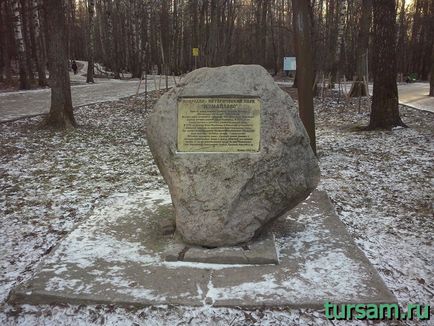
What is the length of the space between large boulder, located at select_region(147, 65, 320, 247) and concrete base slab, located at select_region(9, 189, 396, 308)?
0.39 m

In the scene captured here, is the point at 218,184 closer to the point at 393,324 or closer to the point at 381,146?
the point at 393,324

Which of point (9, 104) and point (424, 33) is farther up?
point (424, 33)

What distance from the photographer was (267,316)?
3256 millimetres

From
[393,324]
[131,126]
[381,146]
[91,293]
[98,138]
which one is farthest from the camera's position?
[131,126]

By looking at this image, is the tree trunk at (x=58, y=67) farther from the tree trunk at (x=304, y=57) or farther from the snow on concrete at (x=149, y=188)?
the tree trunk at (x=304, y=57)

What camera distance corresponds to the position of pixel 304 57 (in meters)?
7.67

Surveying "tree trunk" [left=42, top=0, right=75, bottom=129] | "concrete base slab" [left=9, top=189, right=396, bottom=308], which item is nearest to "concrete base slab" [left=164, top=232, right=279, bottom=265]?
"concrete base slab" [left=9, top=189, right=396, bottom=308]

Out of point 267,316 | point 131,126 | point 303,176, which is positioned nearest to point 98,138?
point 131,126

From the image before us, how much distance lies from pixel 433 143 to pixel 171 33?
35.5m

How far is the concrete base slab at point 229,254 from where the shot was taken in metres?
3.98

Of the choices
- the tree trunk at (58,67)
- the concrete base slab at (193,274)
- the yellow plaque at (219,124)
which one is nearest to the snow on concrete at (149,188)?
the concrete base slab at (193,274)

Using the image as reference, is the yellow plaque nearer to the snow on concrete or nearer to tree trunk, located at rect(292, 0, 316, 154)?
the snow on concrete

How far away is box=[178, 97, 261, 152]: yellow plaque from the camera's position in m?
4.15

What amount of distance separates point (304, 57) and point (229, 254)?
475 cm
